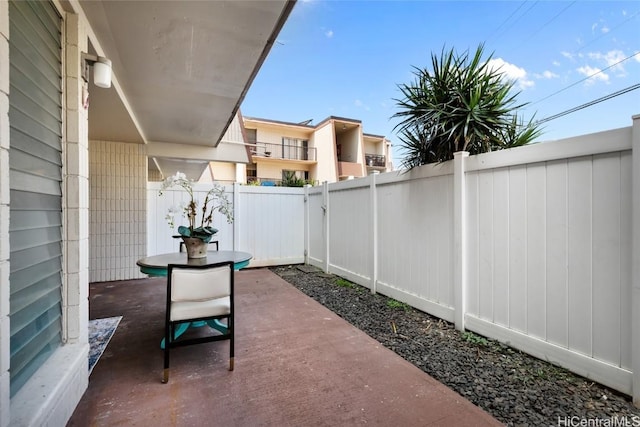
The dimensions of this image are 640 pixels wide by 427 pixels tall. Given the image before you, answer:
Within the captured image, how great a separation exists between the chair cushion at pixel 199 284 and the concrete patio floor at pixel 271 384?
613 millimetres

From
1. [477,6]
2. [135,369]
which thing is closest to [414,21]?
[477,6]

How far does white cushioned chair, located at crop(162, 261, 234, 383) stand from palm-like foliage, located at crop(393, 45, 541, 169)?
247 cm

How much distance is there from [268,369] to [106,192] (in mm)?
4541

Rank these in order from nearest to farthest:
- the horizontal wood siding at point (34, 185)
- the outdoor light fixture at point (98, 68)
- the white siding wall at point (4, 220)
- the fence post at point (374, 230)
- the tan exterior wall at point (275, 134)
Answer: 1. the white siding wall at point (4, 220)
2. the horizontal wood siding at point (34, 185)
3. the outdoor light fixture at point (98, 68)
4. the fence post at point (374, 230)
5. the tan exterior wall at point (275, 134)

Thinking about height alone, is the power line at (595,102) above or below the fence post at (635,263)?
above

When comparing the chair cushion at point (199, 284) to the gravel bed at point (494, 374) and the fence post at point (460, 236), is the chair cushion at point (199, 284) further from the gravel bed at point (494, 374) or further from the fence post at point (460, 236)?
the fence post at point (460, 236)

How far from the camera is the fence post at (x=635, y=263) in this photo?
5.76ft

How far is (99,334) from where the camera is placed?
2916mm

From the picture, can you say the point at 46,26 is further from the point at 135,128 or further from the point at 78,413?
the point at 135,128

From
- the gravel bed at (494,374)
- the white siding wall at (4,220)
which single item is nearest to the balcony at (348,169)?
the gravel bed at (494,374)

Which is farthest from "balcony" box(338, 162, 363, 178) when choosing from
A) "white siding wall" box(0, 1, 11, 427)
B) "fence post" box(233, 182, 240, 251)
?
"white siding wall" box(0, 1, 11, 427)

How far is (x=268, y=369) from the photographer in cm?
228

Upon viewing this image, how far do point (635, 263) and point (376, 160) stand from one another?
15313mm

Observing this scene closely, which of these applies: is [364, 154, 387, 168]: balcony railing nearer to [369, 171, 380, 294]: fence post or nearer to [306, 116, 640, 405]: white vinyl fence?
[369, 171, 380, 294]: fence post
